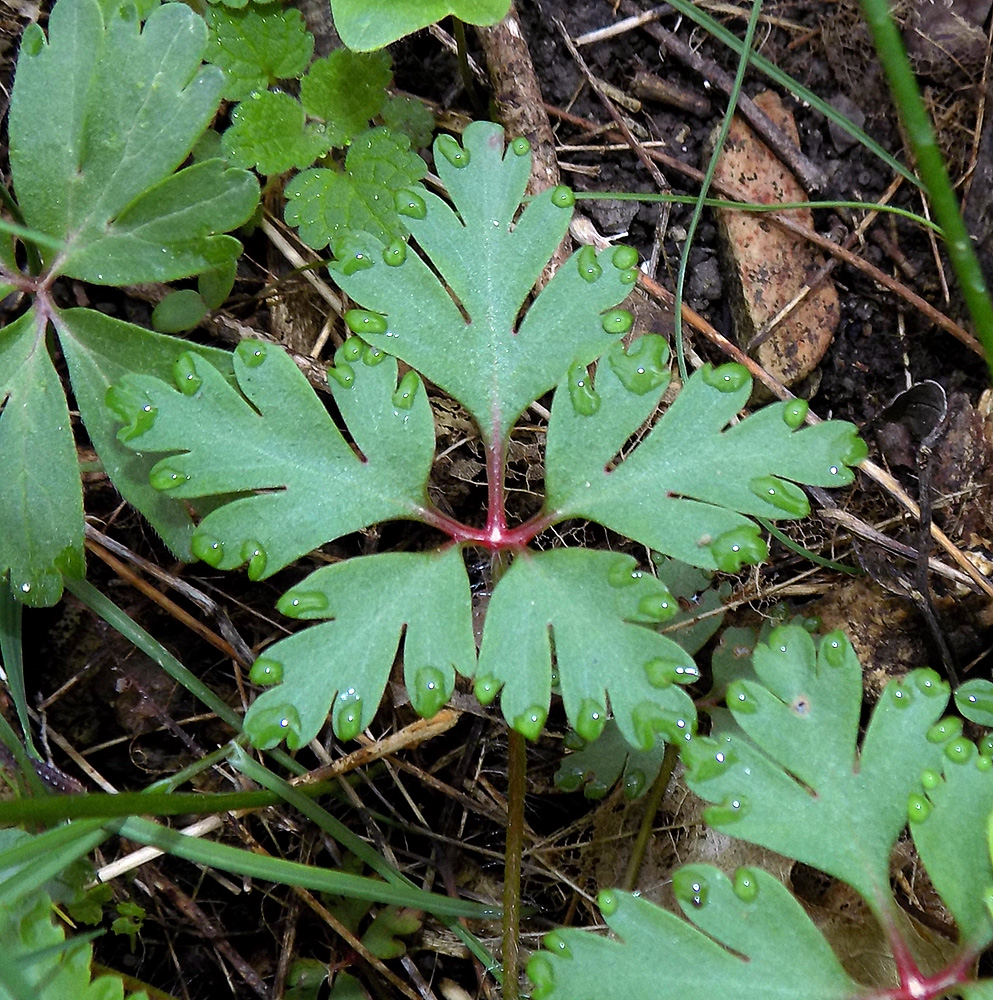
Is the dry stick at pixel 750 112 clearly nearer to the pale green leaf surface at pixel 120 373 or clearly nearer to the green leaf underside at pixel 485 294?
the green leaf underside at pixel 485 294

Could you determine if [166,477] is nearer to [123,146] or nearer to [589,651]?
[123,146]

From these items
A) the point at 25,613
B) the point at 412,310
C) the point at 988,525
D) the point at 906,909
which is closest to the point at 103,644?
the point at 25,613

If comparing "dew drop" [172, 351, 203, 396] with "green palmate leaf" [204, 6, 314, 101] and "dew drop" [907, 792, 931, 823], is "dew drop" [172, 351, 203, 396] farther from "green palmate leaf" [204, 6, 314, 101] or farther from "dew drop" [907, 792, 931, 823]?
"dew drop" [907, 792, 931, 823]

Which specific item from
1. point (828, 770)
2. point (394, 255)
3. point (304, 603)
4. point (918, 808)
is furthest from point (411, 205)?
point (918, 808)

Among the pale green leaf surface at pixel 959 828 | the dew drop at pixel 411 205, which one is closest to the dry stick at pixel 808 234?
the dew drop at pixel 411 205

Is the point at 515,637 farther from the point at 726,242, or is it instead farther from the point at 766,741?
the point at 726,242

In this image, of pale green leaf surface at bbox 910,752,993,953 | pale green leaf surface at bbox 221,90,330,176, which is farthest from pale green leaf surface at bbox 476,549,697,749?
pale green leaf surface at bbox 221,90,330,176
